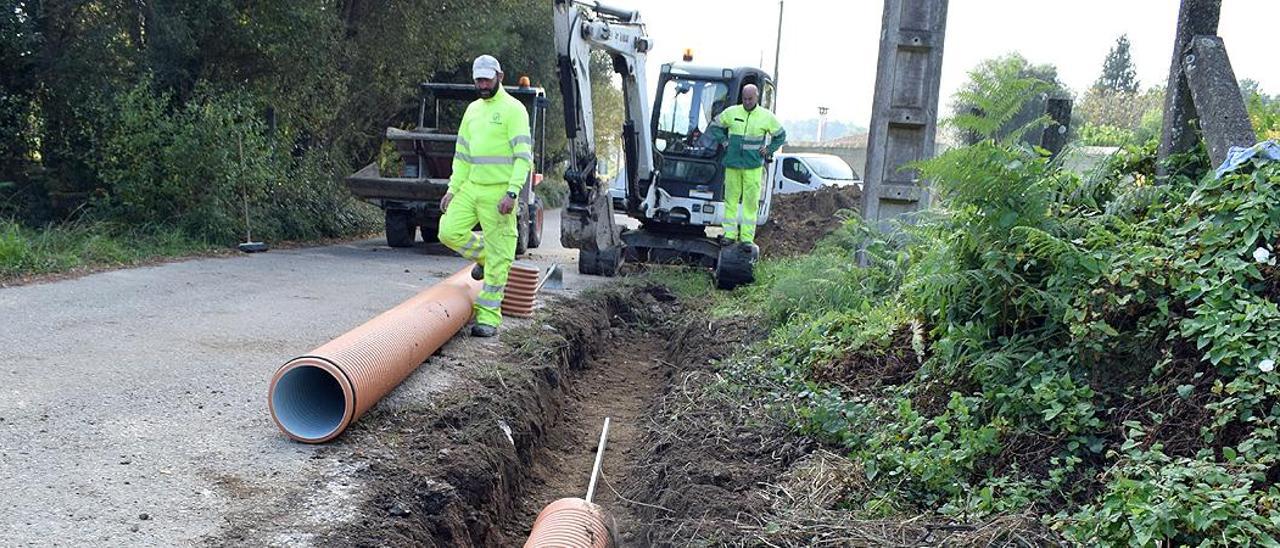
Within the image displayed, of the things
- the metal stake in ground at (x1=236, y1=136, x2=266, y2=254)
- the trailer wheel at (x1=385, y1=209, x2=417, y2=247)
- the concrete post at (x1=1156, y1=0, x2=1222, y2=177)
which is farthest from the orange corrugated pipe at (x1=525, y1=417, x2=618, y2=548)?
the trailer wheel at (x1=385, y1=209, x2=417, y2=247)

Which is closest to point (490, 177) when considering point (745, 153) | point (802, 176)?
point (745, 153)

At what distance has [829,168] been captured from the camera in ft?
76.2

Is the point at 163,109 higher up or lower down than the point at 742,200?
higher up

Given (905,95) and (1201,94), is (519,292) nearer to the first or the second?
(905,95)

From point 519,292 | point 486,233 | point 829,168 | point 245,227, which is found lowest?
point 245,227

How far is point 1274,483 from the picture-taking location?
3377 millimetres

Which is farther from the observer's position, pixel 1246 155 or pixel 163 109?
pixel 163 109

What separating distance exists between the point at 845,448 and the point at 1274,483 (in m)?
1.75

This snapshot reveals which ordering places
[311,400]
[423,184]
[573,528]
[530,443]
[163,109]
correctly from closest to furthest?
[573,528] → [311,400] → [530,443] → [163,109] → [423,184]

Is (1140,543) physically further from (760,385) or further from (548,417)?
(548,417)

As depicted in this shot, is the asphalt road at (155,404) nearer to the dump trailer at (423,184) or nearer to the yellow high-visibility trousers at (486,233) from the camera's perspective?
the yellow high-visibility trousers at (486,233)

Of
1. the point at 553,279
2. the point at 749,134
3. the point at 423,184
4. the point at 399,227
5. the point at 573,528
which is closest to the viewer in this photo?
the point at 573,528

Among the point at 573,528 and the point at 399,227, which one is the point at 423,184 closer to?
the point at 399,227

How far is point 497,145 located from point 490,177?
23 cm
